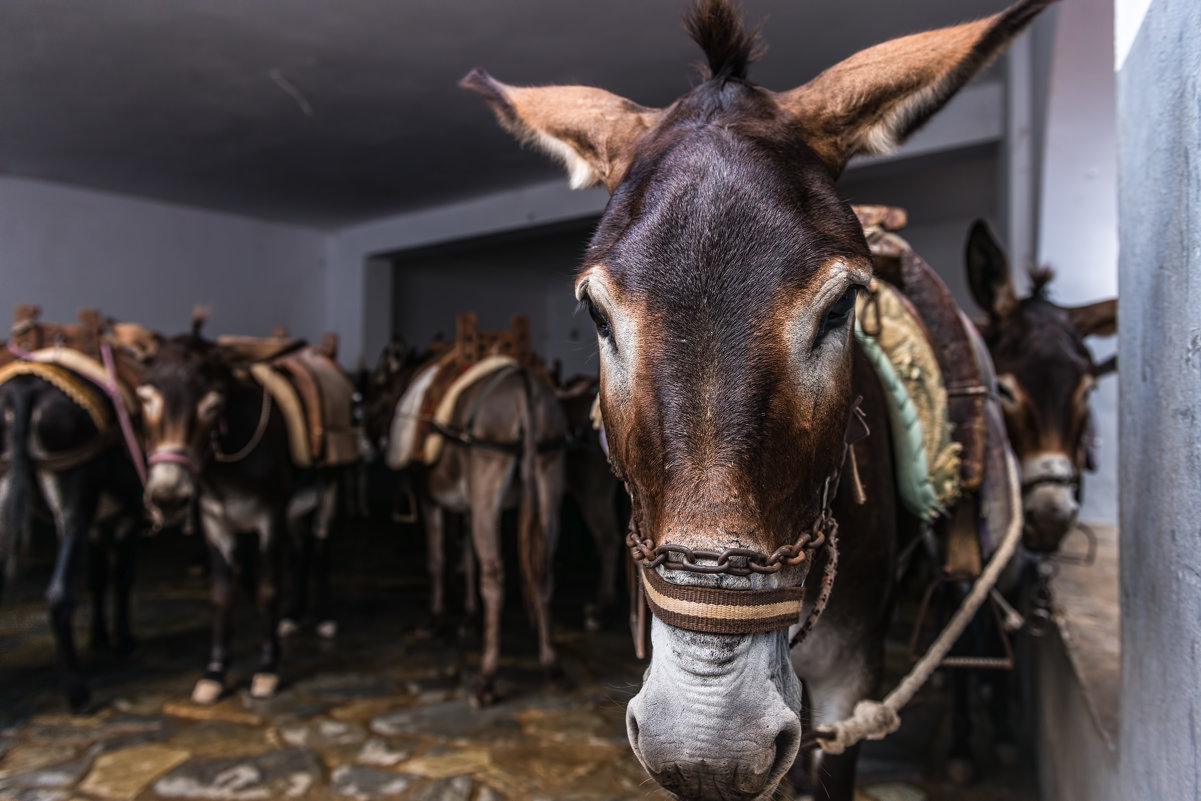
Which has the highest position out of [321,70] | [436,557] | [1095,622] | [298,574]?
[321,70]

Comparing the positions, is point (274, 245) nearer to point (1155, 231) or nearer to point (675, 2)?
point (675, 2)

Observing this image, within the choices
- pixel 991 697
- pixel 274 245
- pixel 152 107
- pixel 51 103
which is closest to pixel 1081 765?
pixel 991 697

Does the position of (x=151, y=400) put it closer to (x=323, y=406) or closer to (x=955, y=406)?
(x=323, y=406)

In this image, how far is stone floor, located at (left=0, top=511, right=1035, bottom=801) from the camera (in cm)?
329

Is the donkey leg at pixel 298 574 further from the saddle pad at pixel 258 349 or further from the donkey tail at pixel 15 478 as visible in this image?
the donkey tail at pixel 15 478

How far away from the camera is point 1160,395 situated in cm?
136

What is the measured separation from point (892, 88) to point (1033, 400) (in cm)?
230

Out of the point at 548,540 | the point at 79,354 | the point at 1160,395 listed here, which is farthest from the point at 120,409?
the point at 1160,395

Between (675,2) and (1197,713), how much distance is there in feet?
16.4

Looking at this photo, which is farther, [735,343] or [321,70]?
[321,70]

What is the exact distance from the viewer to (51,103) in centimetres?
654

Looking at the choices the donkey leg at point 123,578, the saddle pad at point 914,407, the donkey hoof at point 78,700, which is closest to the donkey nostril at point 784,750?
the saddle pad at point 914,407

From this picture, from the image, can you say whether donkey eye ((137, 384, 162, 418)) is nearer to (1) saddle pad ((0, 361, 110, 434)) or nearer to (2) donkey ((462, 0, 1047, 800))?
(1) saddle pad ((0, 361, 110, 434))

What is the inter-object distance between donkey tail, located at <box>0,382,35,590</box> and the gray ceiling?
2.81 meters
